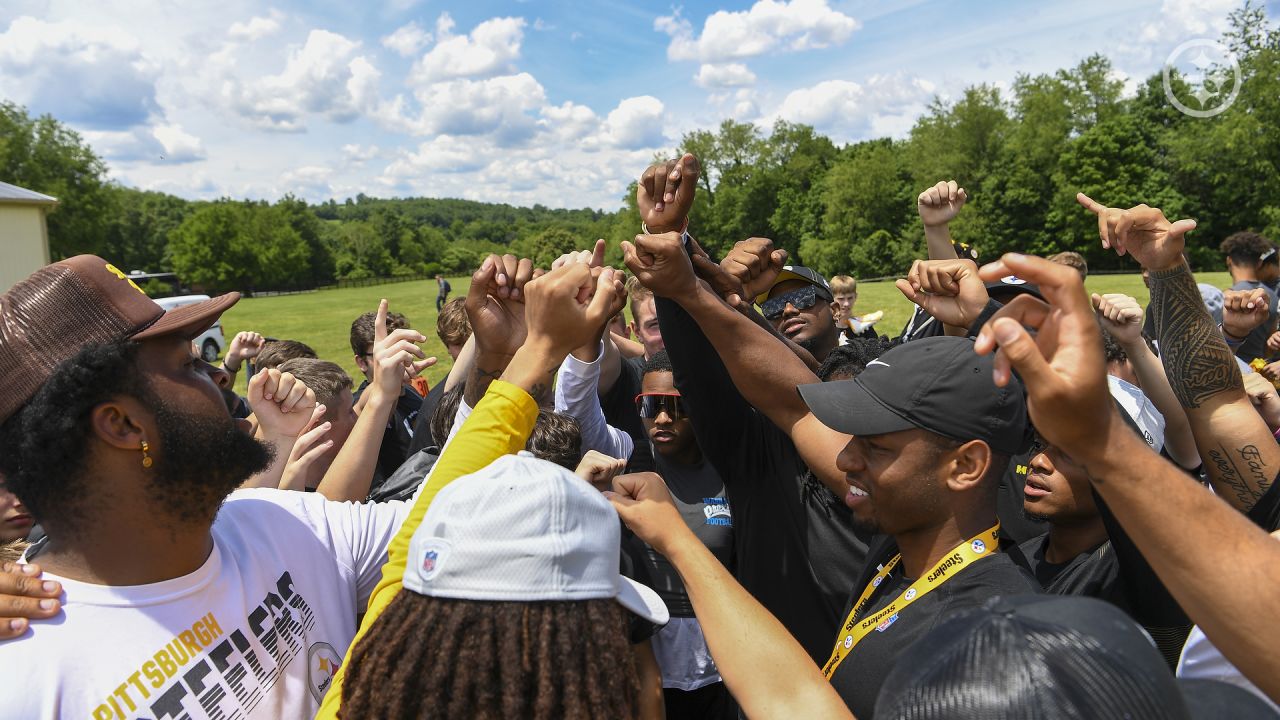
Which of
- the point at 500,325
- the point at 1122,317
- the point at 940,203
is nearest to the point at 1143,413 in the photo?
the point at 1122,317

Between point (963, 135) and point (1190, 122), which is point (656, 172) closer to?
point (1190, 122)

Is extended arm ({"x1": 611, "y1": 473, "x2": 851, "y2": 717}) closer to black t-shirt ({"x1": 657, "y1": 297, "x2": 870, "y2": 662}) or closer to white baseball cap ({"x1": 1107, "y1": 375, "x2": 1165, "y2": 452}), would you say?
black t-shirt ({"x1": 657, "y1": 297, "x2": 870, "y2": 662})

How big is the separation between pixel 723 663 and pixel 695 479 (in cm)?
202

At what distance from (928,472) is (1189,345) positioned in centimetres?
127

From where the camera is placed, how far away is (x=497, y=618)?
4.02ft

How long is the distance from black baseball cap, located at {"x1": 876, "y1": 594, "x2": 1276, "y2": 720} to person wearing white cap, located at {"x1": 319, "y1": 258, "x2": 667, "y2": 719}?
49 cm

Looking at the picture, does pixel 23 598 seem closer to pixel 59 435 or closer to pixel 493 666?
pixel 59 435

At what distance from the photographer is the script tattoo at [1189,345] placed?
2.46 meters

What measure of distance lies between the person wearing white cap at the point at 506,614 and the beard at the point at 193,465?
687 mm

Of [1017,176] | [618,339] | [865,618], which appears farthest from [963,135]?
[865,618]

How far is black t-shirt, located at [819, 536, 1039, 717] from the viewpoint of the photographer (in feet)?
5.96

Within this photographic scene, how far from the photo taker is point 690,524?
3.15 m

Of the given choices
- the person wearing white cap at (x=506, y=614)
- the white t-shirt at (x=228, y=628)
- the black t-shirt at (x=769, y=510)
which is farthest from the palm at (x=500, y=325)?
the person wearing white cap at (x=506, y=614)

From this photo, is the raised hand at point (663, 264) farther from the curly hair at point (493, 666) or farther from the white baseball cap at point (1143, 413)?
the white baseball cap at point (1143, 413)
